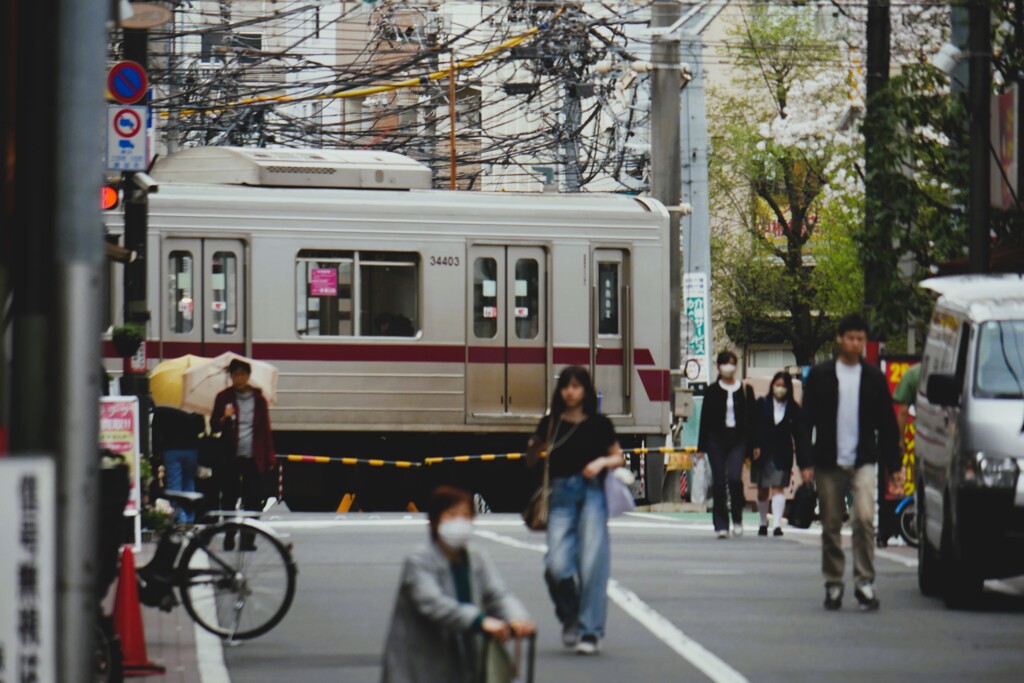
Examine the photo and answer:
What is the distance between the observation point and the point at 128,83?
1738cm

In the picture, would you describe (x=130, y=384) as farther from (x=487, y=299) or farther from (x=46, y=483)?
(x=46, y=483)

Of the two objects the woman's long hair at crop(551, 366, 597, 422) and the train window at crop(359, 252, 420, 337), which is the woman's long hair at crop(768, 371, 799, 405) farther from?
the woman's long hair at crop(551, 366, 597, 422)

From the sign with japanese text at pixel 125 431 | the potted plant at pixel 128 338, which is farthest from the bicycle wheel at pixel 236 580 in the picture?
the potted plant at pixel 128 338

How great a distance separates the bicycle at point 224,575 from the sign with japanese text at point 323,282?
1098 centimetres

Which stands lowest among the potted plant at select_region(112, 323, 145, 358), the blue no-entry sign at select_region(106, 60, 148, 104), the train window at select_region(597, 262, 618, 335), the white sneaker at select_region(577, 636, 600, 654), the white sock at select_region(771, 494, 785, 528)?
the white sock at select_region(771, 494, 785, 528)

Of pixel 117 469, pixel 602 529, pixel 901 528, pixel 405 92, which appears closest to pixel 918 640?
pixel 602 529

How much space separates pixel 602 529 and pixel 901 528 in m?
7.76

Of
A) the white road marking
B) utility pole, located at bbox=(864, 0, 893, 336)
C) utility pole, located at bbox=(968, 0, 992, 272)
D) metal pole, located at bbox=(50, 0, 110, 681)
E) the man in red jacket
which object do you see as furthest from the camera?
utility pole, located at bbox=(864, 0, 893, 336)

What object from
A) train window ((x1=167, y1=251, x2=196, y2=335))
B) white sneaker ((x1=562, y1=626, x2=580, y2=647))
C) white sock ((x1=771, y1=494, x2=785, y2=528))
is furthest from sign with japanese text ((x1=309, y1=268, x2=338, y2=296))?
white sneaker ((x1=562, y1=626, x2=580, y2=647))

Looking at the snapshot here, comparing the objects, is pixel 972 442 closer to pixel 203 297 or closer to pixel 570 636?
pixel 570 636

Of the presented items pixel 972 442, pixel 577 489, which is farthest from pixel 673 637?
pixel 972 442

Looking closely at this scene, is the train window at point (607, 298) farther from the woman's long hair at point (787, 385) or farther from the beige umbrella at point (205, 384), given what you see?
the beige umbrella at point (205, 384)

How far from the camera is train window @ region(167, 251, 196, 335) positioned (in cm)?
2234

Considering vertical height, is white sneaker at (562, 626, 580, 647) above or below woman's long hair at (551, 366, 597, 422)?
below
